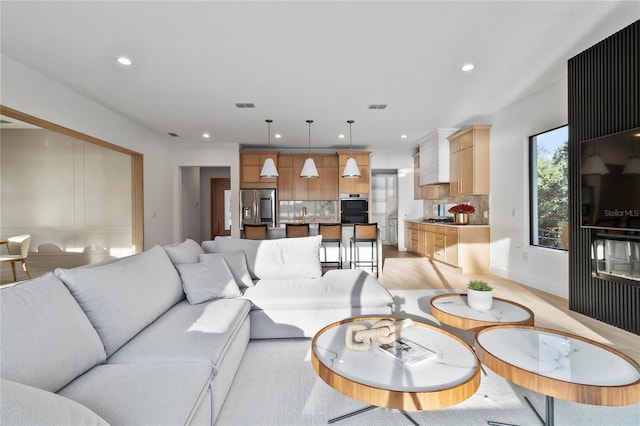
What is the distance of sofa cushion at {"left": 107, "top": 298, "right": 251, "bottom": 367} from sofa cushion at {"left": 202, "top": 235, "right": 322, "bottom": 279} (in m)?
0.84

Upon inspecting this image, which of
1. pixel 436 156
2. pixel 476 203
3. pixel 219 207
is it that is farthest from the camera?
pixel 219 207

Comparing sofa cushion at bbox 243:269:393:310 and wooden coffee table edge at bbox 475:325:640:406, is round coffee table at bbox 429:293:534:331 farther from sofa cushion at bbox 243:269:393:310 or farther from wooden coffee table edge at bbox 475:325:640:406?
wooden coffee table edge at bbox 475:325:640:406

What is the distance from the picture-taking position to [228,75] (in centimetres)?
345

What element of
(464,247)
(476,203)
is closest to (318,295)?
(464,247)

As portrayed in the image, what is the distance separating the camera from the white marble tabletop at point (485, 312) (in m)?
2.06

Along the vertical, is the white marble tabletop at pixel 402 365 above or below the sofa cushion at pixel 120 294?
below

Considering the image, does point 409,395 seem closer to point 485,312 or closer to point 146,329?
point 485,312

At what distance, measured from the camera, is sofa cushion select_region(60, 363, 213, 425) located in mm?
1052

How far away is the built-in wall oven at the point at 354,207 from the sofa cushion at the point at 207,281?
16.1 feet

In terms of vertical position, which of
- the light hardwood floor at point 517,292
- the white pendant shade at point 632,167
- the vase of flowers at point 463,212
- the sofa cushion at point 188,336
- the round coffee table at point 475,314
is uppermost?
the white pendant shade at point 632,167

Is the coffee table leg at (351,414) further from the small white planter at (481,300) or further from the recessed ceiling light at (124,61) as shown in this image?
the recessed ceiling light at (124,61)

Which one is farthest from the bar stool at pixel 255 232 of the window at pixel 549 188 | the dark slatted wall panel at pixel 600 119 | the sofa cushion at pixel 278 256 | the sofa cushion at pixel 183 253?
the window at pixel 549 188

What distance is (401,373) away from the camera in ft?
4.48

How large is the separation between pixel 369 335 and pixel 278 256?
1.70 meters
